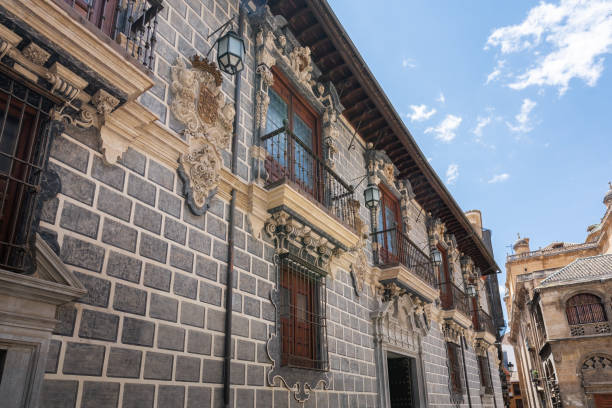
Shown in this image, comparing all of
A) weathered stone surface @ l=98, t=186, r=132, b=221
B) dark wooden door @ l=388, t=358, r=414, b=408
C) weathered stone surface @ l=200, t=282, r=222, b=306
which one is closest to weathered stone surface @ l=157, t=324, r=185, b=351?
weathered stone surface @ l=200, t=282, r=222, b=306

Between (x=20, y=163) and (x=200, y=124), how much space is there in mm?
2054

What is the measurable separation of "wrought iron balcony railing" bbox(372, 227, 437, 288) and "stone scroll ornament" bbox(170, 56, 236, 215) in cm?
472

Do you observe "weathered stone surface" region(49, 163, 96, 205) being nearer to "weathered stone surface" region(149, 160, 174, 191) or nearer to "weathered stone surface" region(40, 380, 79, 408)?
"weathered stone surface" region(149, 160, 174, 191)

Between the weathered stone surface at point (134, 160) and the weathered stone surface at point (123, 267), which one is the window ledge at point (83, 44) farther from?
the weathered stone surface at point (123, 267)

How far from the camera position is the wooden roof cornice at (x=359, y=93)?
7461 millimetres

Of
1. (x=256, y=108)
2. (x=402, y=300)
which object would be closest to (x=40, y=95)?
(x=256, y=108)

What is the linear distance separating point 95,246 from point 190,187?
51.2 inches

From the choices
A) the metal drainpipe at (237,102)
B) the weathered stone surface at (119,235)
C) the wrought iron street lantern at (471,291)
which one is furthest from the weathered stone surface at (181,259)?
the wrought iron street lantern at (471,291)

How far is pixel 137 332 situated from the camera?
A: 3787 millimetres

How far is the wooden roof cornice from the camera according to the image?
7461 mm

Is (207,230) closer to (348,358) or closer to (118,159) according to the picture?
(118,159)

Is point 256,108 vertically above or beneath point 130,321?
above

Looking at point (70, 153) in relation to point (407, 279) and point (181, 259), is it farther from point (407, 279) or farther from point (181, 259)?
point (407, 279)

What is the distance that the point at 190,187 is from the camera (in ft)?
15.6
